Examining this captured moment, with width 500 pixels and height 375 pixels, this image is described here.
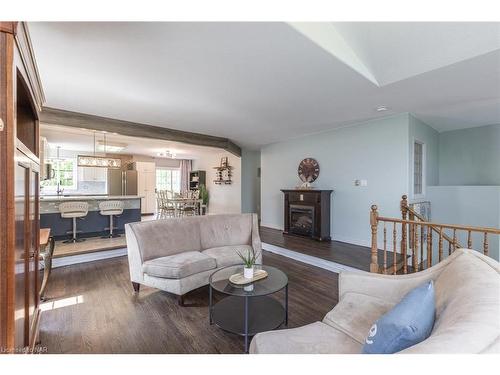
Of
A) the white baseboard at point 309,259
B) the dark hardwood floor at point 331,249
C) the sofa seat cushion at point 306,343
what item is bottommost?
the white baseboard at point 309,259

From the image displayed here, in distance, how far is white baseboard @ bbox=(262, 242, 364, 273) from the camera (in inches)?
136

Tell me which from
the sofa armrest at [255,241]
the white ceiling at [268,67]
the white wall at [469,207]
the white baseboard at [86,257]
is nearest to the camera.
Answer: the white ceiling at [268,67]

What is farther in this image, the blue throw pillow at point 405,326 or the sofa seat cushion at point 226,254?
the sofa seat cushion at point 226,254

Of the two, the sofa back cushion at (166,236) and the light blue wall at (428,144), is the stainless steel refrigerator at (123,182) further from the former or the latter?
the light blue wall at (428,144)

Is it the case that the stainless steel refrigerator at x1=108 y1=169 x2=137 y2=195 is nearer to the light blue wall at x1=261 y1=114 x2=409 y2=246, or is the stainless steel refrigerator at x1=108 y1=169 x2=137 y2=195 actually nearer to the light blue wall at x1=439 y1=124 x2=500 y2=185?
the light blue wall at x1=261 y1=114 x2=409 y2=246

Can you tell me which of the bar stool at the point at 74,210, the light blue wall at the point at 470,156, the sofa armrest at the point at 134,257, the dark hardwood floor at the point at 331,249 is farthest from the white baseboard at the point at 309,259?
the light blue wall at the point at 470,156

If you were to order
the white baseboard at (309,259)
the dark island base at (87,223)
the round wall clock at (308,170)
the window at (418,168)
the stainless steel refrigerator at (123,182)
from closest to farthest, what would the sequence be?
the white baseboard at (309,259) < the window at (418,168) < the dark island base at (87,223) < the round wall clock at (308,170) < the stainless steel refrigerator at (123,182)

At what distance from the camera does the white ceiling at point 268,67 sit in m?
1.83

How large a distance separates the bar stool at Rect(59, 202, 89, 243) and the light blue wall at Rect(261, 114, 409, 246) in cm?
442

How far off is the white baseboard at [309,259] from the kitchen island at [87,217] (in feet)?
10.8

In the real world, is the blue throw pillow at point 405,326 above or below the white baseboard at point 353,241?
above
